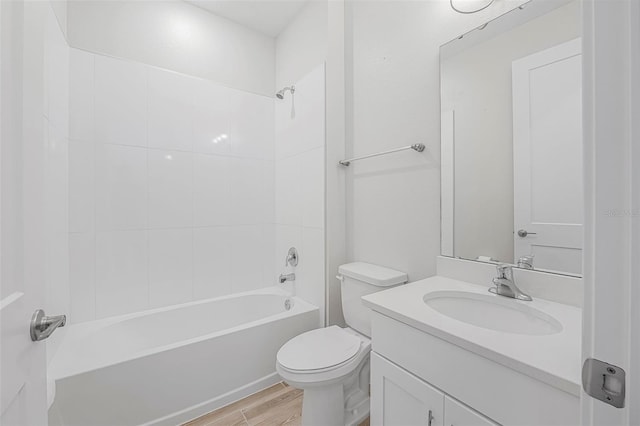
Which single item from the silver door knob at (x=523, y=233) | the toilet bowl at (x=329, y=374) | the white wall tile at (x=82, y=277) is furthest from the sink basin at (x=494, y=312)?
the white wall tile at (x=82, y=277)

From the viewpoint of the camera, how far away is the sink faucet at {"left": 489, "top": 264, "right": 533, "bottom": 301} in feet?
3.39

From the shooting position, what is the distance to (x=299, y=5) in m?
2.11

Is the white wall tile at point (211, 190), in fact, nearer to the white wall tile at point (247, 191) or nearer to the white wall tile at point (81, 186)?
the white wall tile at point (247, 191)

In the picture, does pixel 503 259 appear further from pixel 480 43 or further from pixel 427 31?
pixel 427 31

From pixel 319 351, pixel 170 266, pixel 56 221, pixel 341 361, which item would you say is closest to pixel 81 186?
pixel 56 221

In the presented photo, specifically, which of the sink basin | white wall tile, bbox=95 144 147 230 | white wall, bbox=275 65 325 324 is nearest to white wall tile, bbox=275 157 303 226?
white wall, bbox=275 65 325 324

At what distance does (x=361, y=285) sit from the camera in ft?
5.15

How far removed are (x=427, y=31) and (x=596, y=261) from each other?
4.87 ft

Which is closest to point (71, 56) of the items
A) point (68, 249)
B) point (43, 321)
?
point (68, 249)

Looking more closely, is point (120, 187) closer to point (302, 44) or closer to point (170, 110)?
point (170, 110)

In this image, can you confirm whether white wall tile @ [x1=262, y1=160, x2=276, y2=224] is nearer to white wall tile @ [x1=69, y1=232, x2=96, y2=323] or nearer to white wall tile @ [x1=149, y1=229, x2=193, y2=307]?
white wall tile @ [x1=149, y1=229, x2=193, y2=307]

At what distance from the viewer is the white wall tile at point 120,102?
177 cm

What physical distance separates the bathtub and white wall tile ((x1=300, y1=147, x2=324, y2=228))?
0.67 m

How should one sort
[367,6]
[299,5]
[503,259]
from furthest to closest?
[299,5] < [367,6] < [503,259]
